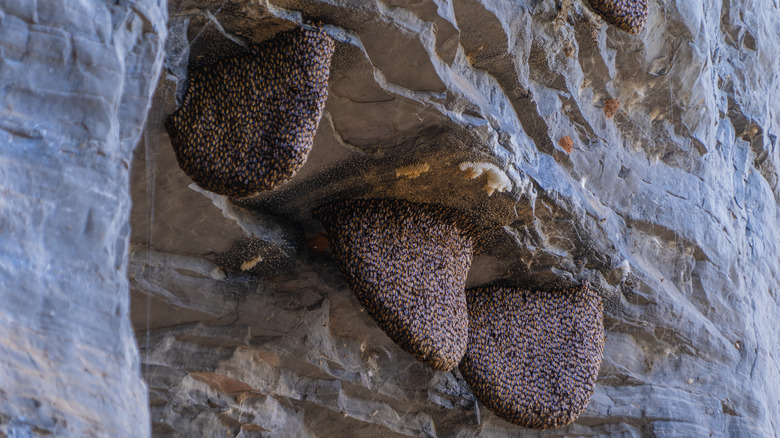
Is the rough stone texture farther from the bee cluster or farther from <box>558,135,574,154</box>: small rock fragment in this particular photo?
→ the bee cluster

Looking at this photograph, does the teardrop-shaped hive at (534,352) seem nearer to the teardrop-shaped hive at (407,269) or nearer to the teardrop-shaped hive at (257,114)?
the teardrop-shaped hive at (407,269)

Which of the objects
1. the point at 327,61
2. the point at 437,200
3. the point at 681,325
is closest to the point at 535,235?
the point at 437,200

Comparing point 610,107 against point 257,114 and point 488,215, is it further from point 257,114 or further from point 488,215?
point 257,114

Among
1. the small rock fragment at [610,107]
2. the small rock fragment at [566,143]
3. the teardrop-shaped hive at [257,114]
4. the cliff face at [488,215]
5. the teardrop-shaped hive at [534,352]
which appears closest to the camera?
the teardrop-shaped hive at [257,114]

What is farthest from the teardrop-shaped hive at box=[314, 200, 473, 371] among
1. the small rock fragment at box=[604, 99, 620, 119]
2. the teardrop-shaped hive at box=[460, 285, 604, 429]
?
the small rock fragment at box=[604, 99, 620, 119]

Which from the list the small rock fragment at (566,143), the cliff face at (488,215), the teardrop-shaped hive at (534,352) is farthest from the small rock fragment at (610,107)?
the teardrop-shaped hive at (534,352)

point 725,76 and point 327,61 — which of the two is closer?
point 327,61

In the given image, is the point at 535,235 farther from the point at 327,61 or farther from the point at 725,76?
the point at 725,76
